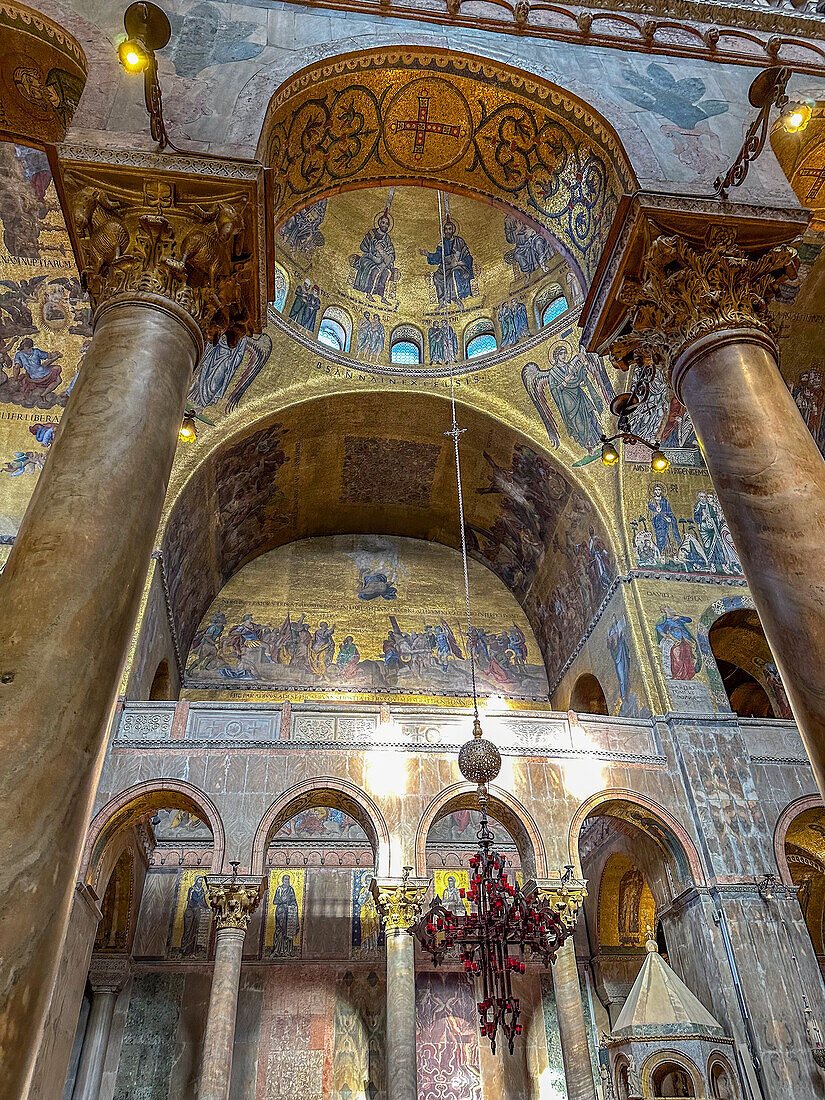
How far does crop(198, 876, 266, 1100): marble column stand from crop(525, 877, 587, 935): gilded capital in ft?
11.0

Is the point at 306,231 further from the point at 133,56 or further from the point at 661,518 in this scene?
the point at 133,56

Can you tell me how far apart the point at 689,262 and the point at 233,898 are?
8.18 meters

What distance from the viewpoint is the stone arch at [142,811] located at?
31.7 ft

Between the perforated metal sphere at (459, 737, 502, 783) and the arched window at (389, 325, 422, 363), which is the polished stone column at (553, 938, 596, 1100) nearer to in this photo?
the perforated metal sphere at (459, 737, 502, 783)

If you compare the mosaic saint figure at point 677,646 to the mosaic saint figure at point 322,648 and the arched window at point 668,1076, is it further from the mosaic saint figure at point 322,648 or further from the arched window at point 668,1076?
the mosaic saint figure at point 322,648

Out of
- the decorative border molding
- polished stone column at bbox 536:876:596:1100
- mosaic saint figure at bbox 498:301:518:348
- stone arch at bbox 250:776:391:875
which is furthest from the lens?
mosaic saint figure at bbox 498:301:518:348

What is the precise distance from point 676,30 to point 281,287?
7676 millimetres

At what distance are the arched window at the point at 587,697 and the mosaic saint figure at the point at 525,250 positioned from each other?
23.7 ft

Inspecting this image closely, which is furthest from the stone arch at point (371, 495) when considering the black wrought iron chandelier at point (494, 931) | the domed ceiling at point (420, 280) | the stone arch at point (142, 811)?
the black wrought iron chandelier at point (494, 931)

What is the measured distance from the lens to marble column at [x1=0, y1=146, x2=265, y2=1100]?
2.58m

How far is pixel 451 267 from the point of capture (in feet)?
48.6

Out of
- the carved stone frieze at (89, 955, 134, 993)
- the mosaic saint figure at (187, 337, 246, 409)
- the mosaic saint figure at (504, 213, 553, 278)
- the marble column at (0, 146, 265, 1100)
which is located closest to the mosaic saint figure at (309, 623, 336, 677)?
the mosaic saint figure at (187, 337, 246, 409)

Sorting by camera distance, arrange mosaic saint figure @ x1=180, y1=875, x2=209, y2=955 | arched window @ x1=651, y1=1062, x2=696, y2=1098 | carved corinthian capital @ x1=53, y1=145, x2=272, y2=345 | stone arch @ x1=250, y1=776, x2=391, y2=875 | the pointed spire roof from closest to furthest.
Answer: carved corinthian capital @ x1=53, y1=145, x2=272, y2=345
arched window @ x1=651, y1=1062, x2=696, y2=1098
the pointed spire roof
stone arch @ x1=250, y1=776, x2=391, y2=875
mosaic saint figure @ x1=180, y1=875, x2=209, y2=955

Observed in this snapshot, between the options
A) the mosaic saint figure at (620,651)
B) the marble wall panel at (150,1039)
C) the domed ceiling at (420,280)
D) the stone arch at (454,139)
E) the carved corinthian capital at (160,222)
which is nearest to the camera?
the carved corinthian capital at (160,222)
